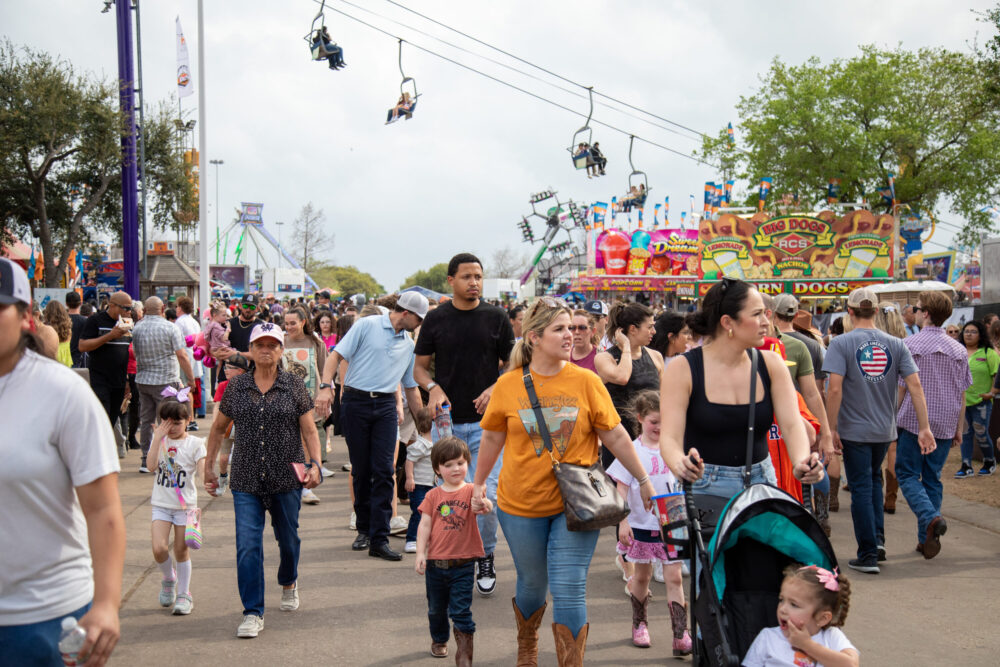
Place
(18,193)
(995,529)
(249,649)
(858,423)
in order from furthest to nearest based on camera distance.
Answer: (18,193) → (995,529) → (858,423) → (249,649)

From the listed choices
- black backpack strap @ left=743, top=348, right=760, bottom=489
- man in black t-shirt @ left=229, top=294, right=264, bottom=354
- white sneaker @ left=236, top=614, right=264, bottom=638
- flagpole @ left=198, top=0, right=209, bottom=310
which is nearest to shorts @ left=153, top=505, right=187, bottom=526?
white sneaker @ left=236, top=614, right=264, bottom=638

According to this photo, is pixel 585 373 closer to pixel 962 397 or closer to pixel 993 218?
pixel 962 397

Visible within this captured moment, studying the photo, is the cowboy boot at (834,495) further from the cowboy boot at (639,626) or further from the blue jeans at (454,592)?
the blue jeans at (454,592)

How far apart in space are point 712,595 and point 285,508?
2982 millimetres

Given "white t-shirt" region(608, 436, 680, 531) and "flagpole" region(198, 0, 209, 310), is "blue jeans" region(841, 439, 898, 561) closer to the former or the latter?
"white t-shirt" region(608, 436, 680, 531)

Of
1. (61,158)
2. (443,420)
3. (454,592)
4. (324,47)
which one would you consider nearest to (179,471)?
(443,420)

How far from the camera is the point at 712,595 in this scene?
3.34m

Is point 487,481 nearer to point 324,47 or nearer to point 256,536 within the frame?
point 256,536

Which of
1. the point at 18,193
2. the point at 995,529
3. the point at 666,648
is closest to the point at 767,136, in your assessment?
the point at 18,193

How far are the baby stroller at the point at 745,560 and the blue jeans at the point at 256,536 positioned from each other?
2750mm

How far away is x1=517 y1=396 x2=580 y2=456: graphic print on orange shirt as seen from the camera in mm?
4223

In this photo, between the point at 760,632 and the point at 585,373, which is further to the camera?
the point at 585,373

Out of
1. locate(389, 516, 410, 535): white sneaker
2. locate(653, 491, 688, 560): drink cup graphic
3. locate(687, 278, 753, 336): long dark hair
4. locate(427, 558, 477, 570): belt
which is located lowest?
locate(389, 516, 410, 535): white sneaker

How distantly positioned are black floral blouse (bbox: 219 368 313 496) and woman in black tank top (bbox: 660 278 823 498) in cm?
254
